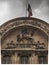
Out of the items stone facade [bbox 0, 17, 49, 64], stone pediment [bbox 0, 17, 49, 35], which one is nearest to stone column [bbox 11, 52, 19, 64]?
stone facade [bbox 0, 17, 49, 64]

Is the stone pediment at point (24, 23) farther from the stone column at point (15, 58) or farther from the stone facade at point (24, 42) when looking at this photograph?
the stone column at point (15, 58)

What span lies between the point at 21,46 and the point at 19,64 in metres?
1.30

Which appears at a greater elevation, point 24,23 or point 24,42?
point 24,23

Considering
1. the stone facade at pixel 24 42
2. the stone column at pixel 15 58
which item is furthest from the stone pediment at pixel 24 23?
the stone column at pixel 15 58

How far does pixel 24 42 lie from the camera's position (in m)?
22.1

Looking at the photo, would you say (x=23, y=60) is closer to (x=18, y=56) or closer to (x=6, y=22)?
(x=18, y=56)

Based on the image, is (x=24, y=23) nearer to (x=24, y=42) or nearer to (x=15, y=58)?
(x=24, y=42)

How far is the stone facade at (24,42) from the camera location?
21.9m

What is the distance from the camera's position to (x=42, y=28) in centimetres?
2188

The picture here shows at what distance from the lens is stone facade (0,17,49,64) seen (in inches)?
861

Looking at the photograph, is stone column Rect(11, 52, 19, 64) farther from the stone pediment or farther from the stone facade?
the stone pediment

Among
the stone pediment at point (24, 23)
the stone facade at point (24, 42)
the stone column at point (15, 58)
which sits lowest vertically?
the stone column at point (15, 58)

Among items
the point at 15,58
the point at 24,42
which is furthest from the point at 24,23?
the point at 15,58

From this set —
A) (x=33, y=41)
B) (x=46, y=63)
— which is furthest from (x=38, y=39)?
(x=46, y=63)
